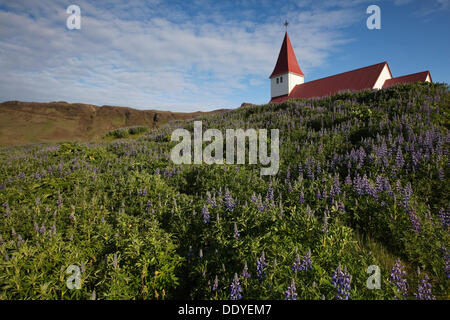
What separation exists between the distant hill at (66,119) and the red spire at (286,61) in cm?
2031

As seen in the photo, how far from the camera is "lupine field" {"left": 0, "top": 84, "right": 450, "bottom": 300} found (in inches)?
105

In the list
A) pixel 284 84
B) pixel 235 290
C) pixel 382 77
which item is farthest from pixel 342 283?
pixel 284 84

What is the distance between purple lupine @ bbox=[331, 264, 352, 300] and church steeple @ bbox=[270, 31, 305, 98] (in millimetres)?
46978

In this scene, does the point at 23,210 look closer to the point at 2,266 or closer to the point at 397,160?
the point at 2,266

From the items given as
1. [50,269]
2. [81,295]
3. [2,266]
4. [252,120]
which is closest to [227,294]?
[81,295]

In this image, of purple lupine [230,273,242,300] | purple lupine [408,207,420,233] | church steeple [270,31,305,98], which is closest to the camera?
purple lupine [230,273,242,300]

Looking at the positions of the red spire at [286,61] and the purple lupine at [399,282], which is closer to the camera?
the purple lupine at [399,282]

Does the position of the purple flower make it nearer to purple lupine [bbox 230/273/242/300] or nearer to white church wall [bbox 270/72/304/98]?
purple lupine [bbox 230/273/242/300]

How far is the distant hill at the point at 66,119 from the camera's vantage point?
45.4 metres

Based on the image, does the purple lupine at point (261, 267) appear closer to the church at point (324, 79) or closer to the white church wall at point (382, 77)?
the church at point (324, 79)

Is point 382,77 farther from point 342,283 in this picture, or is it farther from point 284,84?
point 342,283

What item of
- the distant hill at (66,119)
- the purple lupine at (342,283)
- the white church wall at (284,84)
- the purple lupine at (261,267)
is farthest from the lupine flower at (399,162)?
the white church wall at (284,84)

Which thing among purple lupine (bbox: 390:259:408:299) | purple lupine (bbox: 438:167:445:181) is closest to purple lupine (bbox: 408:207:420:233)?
purple lupine (bbox: 390:259:408:299)

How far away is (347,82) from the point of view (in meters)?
31.8
